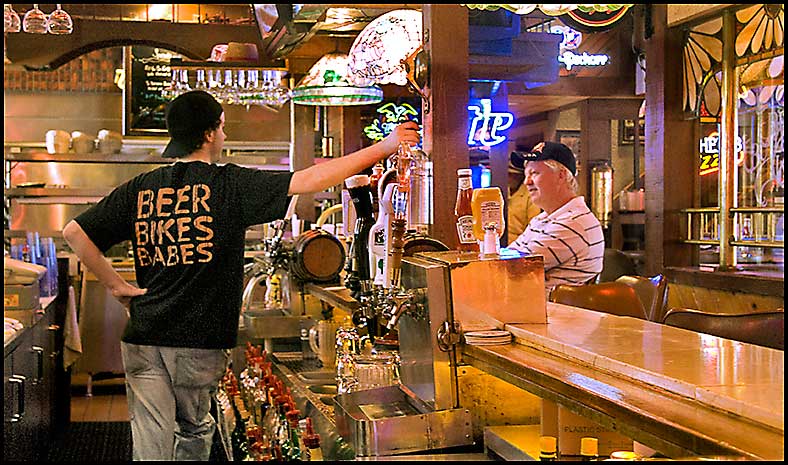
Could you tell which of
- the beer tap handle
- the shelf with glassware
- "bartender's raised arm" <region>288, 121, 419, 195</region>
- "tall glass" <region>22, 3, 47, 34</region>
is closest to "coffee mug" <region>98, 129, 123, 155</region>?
the shelf with glassware

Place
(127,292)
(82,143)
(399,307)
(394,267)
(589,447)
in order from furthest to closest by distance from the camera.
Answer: (82,143), (127,292), (394,267), (399,307), (589,447)

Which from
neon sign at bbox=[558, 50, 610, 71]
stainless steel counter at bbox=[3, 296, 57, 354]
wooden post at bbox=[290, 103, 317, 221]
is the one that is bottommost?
stainless steel counter at bbox=[3, 296, 57, 354]

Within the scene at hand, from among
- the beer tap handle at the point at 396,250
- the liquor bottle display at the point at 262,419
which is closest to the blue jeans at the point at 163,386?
the liquor bottle display at the point at 262,419

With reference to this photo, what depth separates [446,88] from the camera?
410cm

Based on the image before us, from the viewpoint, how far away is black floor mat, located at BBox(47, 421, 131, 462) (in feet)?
21.6

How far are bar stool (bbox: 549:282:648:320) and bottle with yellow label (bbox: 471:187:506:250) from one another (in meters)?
0.93

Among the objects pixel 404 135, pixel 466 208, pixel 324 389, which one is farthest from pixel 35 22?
pixel 466 208

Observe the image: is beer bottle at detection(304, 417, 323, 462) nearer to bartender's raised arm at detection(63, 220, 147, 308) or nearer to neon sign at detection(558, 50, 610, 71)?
bartender's raised arm at detection(63, 220, 147, 308)

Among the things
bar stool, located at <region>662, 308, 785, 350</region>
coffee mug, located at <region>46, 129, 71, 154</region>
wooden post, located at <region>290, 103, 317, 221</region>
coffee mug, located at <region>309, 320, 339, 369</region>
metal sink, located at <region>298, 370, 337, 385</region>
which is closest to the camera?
bar stool, located at <region>662, 308, 785, 350</region>

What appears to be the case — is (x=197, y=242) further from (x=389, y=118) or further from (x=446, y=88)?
(x=389, y=118)

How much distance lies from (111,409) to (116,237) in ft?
15.9

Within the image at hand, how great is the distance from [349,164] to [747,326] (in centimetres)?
145

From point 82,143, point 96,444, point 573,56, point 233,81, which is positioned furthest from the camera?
point 573,56

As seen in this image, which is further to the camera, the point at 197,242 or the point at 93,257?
the point at 93,257
